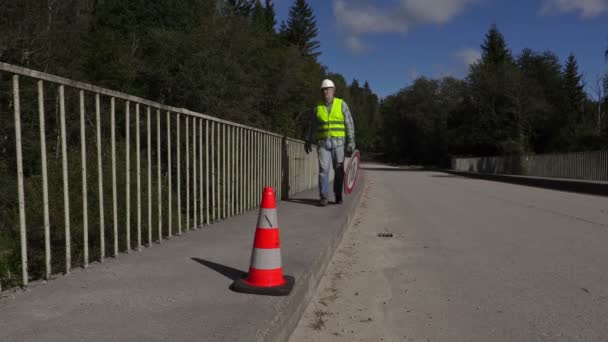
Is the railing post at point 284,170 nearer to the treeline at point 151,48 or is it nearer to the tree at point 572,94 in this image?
the treeline at point 151,48

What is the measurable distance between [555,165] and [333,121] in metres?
21.6

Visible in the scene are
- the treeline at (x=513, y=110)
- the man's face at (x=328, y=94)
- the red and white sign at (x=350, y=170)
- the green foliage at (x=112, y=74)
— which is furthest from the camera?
the treeline at (x=513, y=110)

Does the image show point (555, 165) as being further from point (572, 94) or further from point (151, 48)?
point (572, 94)

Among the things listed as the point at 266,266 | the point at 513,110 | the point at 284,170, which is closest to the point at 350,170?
the point at 284,170

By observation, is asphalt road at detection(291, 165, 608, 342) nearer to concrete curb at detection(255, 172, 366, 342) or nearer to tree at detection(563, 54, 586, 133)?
concrete curb at detection(255, 172, 366, 342)

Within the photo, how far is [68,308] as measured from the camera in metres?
2.83

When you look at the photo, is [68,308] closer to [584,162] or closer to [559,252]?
[559,252]

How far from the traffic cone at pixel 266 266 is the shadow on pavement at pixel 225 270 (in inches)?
6.3

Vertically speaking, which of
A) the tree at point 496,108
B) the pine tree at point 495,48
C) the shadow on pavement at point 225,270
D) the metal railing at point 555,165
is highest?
the pine tree at point 495,48

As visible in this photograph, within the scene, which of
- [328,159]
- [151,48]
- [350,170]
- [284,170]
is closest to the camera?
[328,159]

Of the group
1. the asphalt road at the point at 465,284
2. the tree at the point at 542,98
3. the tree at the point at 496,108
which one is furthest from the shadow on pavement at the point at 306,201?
the tree at the point at 542,98

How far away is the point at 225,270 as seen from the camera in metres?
3.85

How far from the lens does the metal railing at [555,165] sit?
20984 millimetres

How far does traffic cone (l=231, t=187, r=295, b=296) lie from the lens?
3291mm
